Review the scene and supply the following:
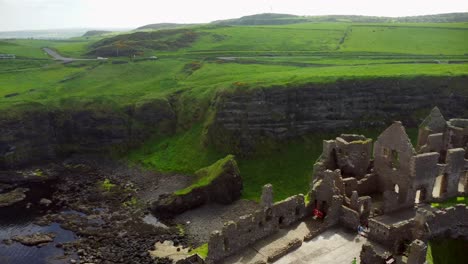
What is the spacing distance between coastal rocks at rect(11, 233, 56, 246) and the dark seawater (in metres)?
0.72

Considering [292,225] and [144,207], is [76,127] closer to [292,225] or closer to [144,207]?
[144,207]

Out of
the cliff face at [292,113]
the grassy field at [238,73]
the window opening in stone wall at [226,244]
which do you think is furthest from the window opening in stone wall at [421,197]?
the cliff face at [292,113]

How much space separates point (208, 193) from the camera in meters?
88.6

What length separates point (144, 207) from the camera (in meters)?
88.4

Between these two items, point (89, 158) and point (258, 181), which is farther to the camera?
point (89, 158)

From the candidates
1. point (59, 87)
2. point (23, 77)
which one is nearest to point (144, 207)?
point (59, 87)

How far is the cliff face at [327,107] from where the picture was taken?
10206 cm

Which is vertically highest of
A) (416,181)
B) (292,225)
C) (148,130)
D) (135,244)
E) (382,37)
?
(382,37)

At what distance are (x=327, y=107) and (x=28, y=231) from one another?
70.0m

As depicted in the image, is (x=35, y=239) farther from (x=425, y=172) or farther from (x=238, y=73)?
(x=238, y=73)

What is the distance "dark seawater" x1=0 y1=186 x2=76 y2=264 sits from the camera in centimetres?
7100

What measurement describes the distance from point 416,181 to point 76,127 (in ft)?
321

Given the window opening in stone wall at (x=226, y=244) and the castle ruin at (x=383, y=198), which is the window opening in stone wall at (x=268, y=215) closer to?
the castle ruin at (x=383, y=198)

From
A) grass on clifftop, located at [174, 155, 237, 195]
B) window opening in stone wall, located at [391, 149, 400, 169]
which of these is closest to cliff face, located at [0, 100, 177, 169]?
grass on clifftop, located at [174, 155, 237, 195]
